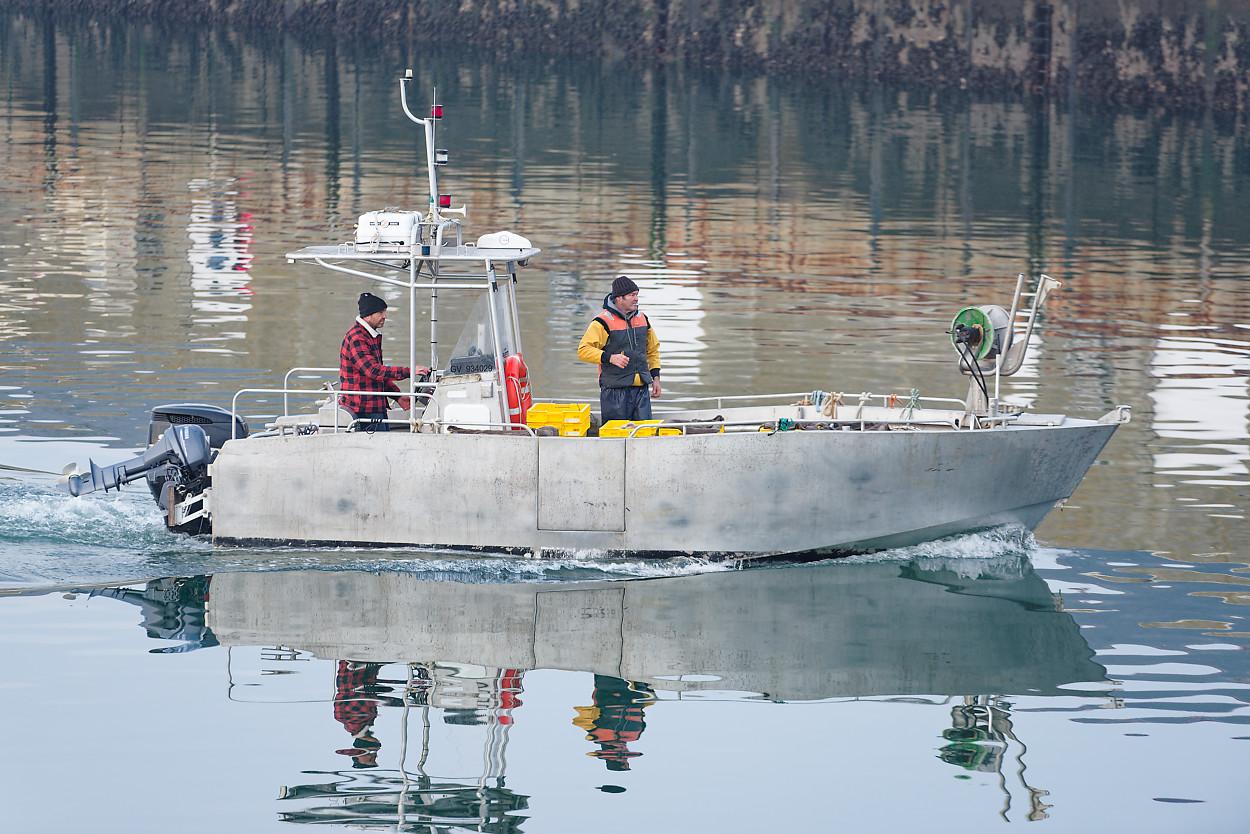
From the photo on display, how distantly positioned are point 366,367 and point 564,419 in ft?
5.79

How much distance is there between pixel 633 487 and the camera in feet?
52.2

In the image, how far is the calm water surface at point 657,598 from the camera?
1206 centimetres

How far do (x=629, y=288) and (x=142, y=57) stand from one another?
6063cm

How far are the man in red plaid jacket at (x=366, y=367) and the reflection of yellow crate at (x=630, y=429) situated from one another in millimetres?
1852

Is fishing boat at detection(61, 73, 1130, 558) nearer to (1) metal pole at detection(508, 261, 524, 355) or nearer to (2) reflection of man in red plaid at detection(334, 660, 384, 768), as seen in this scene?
(1) metal pole at detection(508, 261, 524, 355)

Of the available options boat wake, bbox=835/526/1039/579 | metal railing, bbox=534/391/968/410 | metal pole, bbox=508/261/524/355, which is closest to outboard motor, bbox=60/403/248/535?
metal pole, bbox=508/261/524/355

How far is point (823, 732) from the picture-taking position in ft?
42.9

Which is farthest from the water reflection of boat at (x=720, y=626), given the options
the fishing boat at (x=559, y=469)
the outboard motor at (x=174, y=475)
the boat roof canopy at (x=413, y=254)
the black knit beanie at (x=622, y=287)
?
the boat roof canopy at (x=413, y=254)

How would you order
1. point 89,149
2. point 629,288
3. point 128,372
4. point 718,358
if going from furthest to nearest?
point 89,149 → point 718,358 → point 128,372 → point 629,288

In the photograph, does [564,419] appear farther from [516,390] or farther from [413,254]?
[413,254]

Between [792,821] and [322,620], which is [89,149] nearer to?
[322,620]

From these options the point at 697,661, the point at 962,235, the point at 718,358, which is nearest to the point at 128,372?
the point at 718,358

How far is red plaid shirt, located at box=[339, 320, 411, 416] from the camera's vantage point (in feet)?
54.4

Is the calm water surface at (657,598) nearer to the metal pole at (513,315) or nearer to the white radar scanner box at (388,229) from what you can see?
the metal pole at (513,315)
